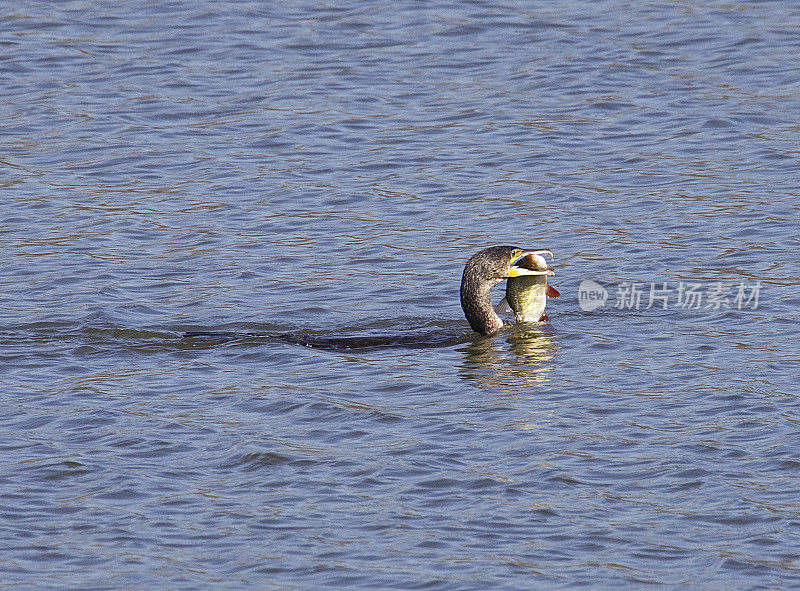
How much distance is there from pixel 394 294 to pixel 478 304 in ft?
3.47

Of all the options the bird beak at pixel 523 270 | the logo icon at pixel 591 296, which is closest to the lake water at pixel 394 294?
the logo icon at pixel 591 296

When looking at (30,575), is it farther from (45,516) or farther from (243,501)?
(243,501)

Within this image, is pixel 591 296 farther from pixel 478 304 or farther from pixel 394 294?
pixel 394 294

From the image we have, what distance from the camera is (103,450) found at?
7.66m

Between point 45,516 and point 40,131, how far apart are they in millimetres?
9276

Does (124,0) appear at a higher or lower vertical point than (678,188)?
higher

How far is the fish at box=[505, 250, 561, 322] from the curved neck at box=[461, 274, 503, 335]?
0.66 feet

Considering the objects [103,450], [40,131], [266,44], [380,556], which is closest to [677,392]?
[380,556]

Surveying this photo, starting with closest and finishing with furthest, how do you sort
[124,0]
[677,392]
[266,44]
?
[677,392] → [266,44] → [124,0]

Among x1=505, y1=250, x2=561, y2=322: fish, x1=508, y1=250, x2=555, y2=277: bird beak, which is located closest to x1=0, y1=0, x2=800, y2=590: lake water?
x1=505, y1=250, x2=561, y2=322: fish

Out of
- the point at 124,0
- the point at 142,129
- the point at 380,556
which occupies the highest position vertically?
the point at 124,0

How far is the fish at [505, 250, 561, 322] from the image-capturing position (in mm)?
10070

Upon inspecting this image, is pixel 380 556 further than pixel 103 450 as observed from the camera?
No

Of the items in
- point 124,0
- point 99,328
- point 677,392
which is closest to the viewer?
point 677,392
